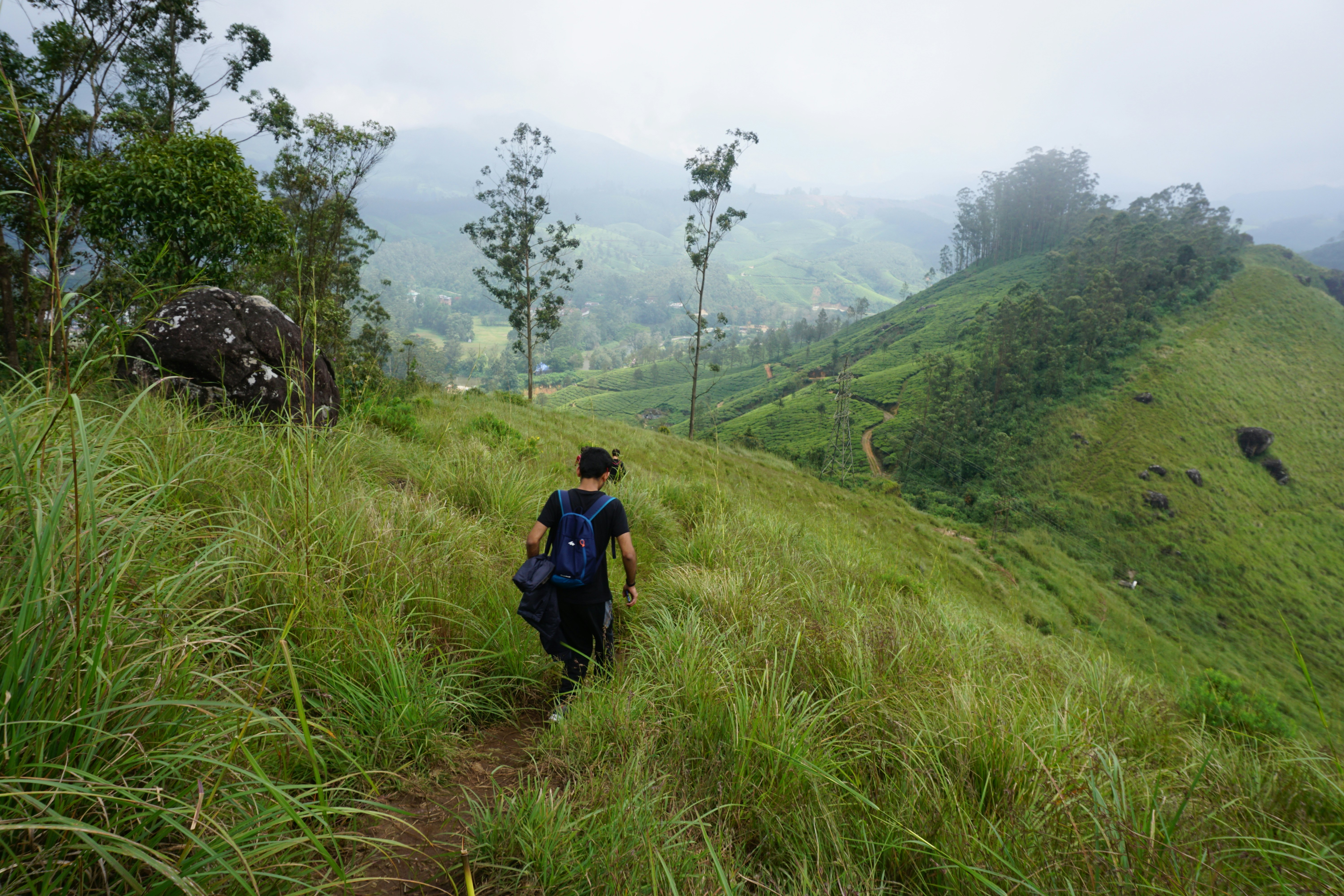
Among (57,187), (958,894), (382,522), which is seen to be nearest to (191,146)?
(382,522)

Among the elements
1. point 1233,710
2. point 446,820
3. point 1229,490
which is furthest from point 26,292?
point 1229,490

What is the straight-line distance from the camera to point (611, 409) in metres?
85.8

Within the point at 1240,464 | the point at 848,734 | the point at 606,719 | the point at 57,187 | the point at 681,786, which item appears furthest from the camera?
the point at 1240,464

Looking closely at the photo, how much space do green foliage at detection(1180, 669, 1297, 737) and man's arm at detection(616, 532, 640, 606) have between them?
3.81m

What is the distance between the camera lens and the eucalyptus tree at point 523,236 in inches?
1102

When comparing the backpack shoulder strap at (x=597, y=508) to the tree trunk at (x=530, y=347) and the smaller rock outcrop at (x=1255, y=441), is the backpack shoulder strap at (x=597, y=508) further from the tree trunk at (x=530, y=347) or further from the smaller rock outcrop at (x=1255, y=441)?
the smaller rock outcrop at (x=1255, y=441)

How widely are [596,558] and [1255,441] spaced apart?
6700cm

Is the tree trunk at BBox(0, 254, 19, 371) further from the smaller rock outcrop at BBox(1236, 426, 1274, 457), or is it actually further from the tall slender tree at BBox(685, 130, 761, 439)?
the smaller rock outcrop at BBox(1236, 426, 1274, 457)

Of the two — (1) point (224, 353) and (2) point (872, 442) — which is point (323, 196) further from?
(2) point (872, 442)

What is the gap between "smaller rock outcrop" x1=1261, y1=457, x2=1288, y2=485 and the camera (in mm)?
45031

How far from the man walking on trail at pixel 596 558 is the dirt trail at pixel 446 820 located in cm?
50

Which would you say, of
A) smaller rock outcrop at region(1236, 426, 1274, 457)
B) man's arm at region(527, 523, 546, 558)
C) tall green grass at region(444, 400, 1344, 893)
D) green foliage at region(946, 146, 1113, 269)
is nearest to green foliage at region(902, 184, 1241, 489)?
smaller rock outcrop at region(1236, 426, 1274, 457)

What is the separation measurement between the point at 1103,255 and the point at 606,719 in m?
96.2

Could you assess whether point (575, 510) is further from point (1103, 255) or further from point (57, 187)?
point (1103, 255)
